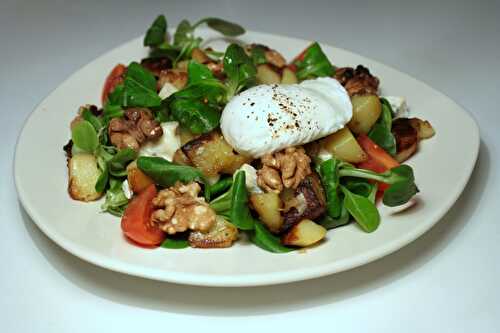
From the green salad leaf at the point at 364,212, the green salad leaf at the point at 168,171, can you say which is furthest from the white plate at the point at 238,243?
the green salad leaf at the point at 168,171

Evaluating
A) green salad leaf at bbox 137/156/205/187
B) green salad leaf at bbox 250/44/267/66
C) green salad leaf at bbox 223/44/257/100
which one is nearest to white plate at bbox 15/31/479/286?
green salad leaf at bbox 137/156/205/187

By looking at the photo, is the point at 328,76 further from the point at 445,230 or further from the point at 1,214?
the point at 1,214

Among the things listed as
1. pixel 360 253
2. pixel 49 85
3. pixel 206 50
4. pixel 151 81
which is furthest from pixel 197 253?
pixel 49 85

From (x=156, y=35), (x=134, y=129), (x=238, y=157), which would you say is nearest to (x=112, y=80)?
(x=156, y=35)

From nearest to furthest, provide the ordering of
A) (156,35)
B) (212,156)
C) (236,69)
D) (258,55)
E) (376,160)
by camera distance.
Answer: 1. (212,156)
2. (376,160)
3. (236,69)
4. (258,55)
5. (156,35)

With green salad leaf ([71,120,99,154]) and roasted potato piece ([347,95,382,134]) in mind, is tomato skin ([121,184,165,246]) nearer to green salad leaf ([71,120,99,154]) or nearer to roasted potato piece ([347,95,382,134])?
green salad leaf ([71,120,99,154])

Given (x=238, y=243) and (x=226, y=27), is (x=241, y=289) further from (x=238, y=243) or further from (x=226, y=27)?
(x=226, y=27)
